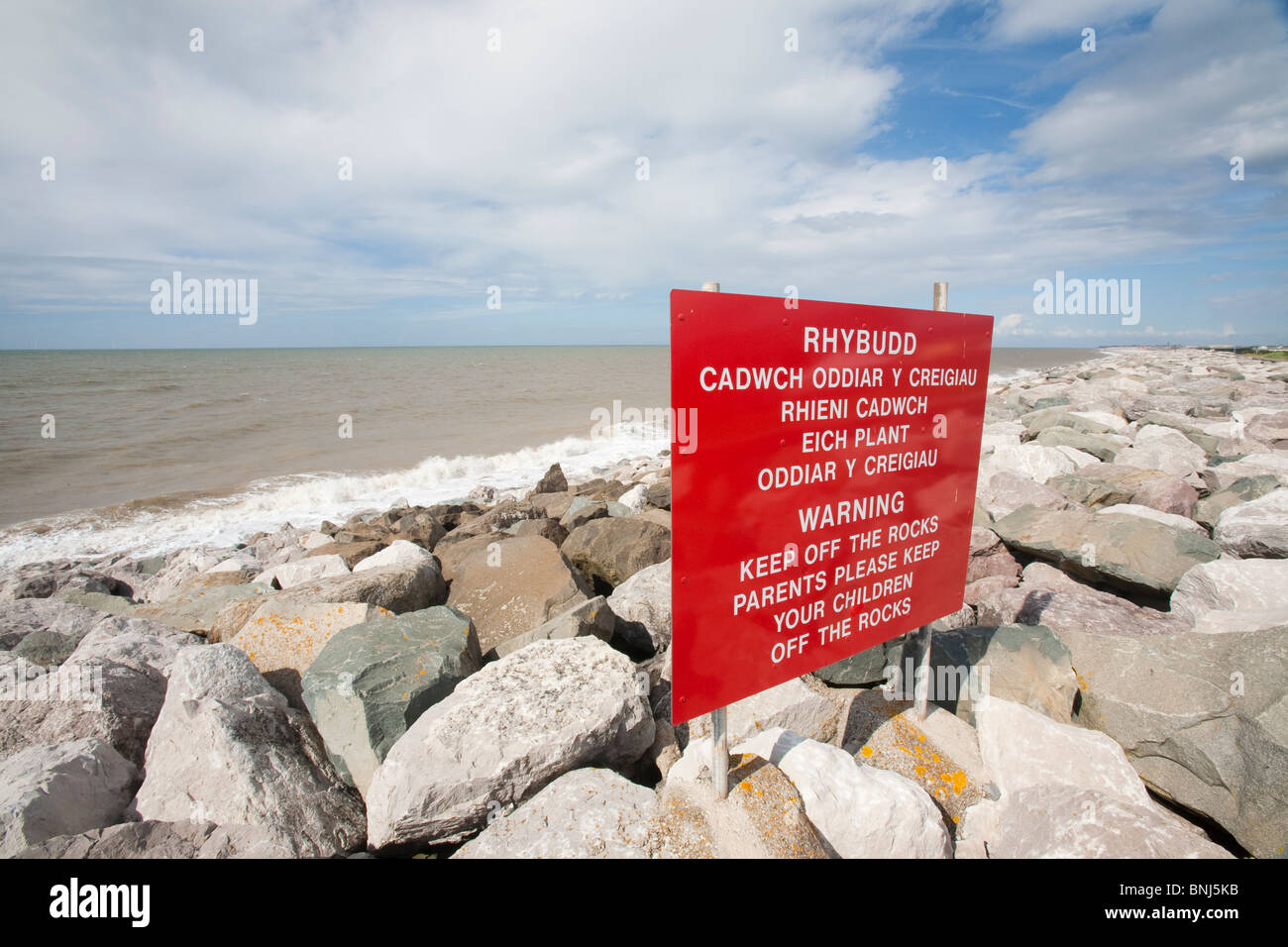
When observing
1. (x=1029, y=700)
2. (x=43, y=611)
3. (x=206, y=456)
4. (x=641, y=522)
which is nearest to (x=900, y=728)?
(x=1029, y=700)

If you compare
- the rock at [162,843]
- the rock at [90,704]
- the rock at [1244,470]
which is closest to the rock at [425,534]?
the rock at [90,704]

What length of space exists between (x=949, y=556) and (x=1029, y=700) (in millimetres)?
913

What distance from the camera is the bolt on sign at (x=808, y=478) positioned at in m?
2.24

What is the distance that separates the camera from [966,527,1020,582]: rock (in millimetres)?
5266

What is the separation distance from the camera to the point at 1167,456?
7.94m

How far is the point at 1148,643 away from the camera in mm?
3328

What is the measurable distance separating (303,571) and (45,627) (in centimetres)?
189

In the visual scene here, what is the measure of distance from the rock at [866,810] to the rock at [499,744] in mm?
841

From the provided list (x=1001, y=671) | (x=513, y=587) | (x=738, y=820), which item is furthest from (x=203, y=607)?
(x=1001, y=671)

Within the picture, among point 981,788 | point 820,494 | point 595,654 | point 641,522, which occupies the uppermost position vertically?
point 820,494

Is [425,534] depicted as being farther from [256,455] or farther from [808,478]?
[256,455]

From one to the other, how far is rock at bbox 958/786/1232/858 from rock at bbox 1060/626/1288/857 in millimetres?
331
